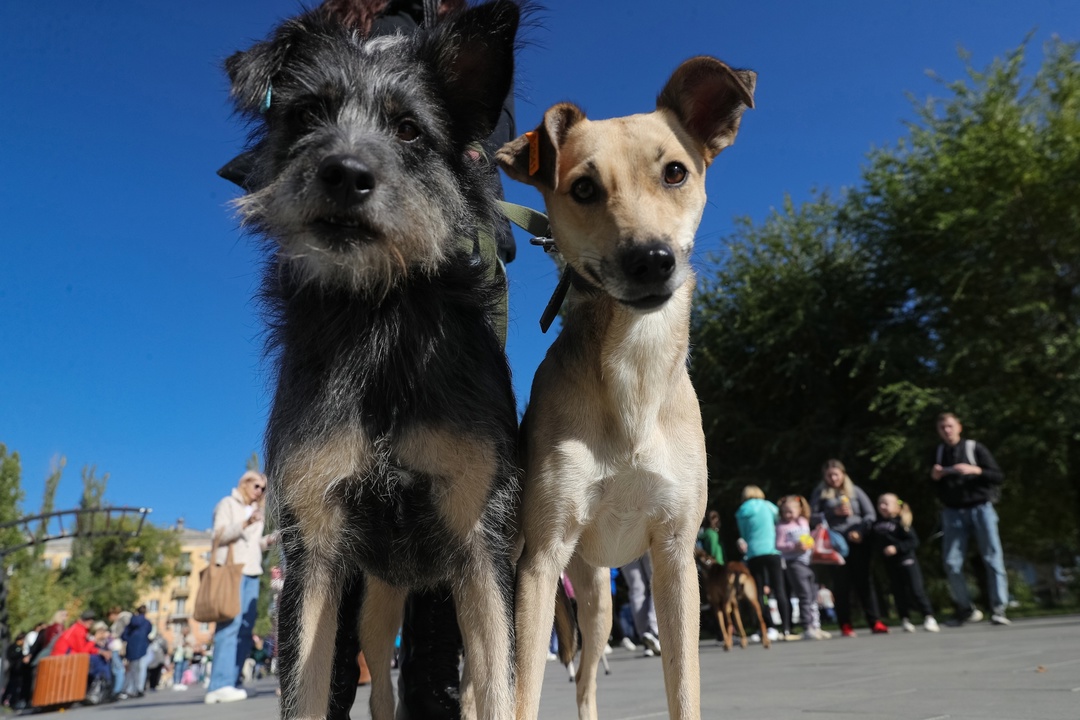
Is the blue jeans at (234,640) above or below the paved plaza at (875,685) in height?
above

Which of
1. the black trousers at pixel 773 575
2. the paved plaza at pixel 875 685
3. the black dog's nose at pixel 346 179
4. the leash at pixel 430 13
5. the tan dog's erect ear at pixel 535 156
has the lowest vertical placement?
the paved plaza at pixel 875 685

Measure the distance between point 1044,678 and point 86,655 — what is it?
16840mm

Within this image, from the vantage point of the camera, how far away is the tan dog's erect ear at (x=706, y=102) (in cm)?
365

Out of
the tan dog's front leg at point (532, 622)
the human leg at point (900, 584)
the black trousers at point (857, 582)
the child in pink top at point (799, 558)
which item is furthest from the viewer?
the black trousers at point (857, 582)

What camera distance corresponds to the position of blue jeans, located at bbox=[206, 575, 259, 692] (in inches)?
394

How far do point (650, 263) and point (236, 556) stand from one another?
8.37 meters

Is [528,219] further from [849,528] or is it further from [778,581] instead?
[849,528]

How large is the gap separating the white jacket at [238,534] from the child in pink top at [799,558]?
8.69 m

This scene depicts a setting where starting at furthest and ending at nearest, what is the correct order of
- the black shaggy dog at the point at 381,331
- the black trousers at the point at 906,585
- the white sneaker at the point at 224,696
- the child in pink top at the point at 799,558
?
1. the child in pink top at the point at 799,558
2. the black trousers at the point at 906,585
3. the white sneaker at the point at 224,696
4. the black shaggy dog at the point at 381,331

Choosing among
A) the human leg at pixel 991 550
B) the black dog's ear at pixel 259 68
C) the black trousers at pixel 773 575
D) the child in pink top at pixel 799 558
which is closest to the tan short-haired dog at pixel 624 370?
the black dog's ear at pixel 259 68

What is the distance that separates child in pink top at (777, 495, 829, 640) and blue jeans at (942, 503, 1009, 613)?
7.18 feet

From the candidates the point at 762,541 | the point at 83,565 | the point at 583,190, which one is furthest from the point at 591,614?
the point at 83,565

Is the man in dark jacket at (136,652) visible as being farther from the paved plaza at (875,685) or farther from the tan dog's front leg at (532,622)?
the tan dog's front leg at (532,622)

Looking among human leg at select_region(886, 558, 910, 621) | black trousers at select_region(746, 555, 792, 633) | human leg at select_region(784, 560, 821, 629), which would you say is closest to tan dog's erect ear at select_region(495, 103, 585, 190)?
black trousers at select_region(746, 555, 792, 633)
